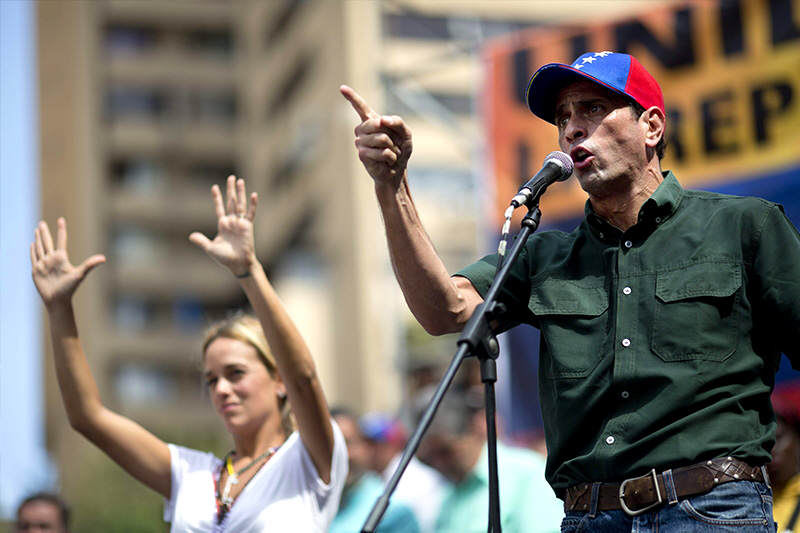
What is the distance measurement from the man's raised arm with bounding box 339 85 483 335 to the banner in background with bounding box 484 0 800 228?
472cm

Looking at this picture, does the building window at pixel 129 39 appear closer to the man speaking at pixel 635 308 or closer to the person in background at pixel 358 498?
the person in background at pixel 358 498

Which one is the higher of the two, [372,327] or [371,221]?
[371,221]

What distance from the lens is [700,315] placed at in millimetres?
2951

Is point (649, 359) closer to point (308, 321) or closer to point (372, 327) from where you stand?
point (372, 327)

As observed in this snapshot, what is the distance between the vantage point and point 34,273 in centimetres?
449

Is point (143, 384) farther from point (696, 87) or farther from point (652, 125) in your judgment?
point (652, 125)

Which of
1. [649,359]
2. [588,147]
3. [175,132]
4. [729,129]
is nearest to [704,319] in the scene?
[649,359]

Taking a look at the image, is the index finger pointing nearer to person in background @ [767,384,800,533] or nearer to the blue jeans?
the blue jeans

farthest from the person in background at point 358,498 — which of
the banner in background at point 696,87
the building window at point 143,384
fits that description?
the building window at point 143,384

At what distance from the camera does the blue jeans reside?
2.79 metres

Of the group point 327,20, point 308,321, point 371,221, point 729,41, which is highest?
point 327,20

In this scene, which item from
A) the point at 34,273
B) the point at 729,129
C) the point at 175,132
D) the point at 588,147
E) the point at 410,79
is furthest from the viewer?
the point at 175,132

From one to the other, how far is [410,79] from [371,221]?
20.4 meters

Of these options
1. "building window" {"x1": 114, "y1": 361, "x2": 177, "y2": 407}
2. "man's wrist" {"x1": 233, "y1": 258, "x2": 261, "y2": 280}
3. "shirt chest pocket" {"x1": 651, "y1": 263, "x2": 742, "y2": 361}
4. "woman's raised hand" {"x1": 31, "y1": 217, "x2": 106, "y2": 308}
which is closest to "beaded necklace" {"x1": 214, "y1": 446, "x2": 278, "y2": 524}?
"man's wrist" {"x1": 233, "y1": 258, "x2": 261, "y2": 280}
